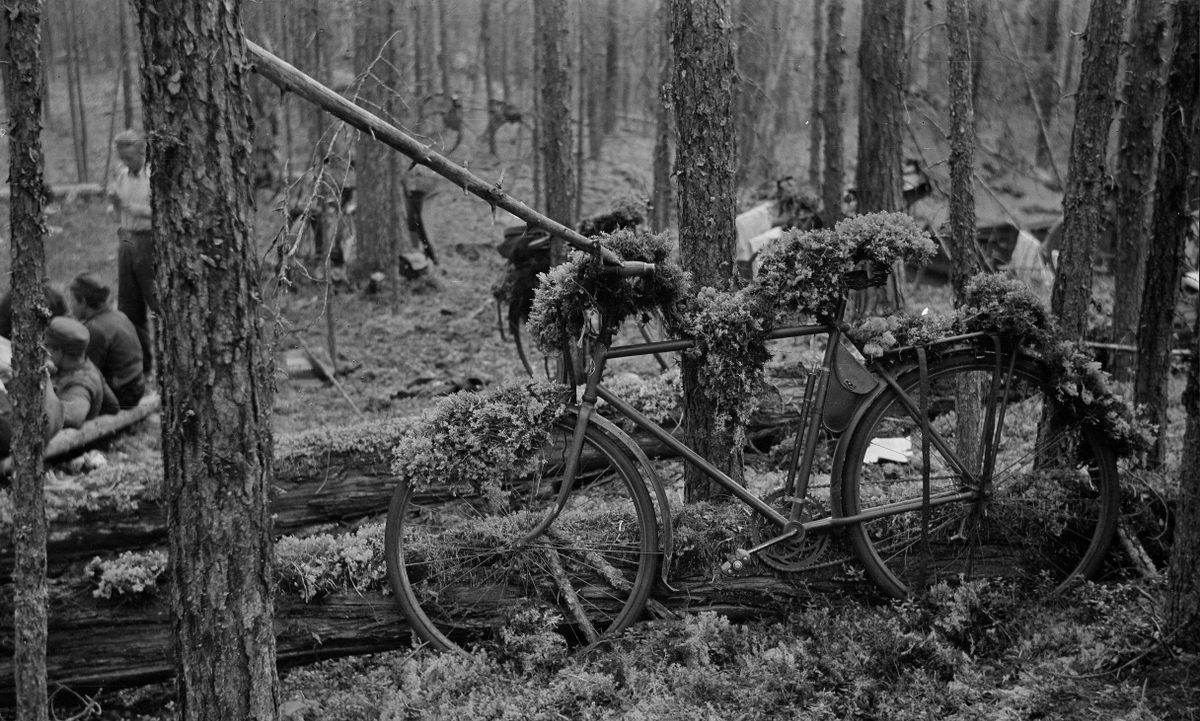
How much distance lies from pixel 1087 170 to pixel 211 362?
4.68 m

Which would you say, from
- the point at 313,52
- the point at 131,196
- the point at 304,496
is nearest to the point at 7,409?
the point at 304,496

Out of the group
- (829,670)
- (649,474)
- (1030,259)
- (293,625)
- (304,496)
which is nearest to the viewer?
(829,670)

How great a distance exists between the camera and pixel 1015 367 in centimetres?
471

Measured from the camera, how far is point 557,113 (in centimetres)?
1164

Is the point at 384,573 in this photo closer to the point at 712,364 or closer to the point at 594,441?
the point at 594,441

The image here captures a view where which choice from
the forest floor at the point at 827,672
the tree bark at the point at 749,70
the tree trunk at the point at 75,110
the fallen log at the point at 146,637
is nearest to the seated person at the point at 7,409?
the fallen log at the point at 146,637

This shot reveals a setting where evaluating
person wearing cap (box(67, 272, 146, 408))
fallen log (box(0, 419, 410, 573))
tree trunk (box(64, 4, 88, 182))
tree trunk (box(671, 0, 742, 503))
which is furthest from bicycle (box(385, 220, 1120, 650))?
tree trunk (box(64, 4, 88, 182))

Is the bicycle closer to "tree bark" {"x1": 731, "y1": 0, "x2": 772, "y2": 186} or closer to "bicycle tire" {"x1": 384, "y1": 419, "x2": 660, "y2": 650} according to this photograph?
"bicycle tire" {"x1": 384, "y1": 419, "x2": 660, "y2": 650}

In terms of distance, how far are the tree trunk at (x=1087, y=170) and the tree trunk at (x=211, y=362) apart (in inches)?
171

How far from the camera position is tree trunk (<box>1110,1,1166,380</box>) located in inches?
312

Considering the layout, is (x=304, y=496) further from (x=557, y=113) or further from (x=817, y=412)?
(x=557, y=113)

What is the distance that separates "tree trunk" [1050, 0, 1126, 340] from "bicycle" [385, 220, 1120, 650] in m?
0.88

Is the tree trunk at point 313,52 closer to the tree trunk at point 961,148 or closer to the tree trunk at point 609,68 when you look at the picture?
the tree trunk at point 961,148

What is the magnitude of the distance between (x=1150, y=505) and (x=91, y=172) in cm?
2987
